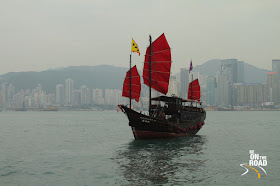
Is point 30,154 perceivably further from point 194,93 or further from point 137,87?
point 194,93

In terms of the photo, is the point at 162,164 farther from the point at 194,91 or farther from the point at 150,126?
the point at 194,91

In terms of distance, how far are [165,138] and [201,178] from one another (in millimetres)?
17405

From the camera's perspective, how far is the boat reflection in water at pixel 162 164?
1825cm

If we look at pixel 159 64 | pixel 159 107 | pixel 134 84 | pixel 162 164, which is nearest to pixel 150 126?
pixel 159 107

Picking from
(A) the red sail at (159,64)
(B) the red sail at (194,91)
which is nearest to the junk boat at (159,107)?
(A) the red sail at (159,64)

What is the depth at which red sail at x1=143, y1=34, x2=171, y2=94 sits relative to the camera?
38031mm

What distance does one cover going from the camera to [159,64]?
3859 centimetres

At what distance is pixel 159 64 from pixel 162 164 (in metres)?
18.0

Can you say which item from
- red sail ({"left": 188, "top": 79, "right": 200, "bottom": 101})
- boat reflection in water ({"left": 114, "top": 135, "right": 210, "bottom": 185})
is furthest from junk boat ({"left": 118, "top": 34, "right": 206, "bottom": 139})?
red sail ({"left": 188, "top": 79, "right": 200, "bottom": 101})

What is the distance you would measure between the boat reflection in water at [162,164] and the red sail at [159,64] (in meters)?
8.46

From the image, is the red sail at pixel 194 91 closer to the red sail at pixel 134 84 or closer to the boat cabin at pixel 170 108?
the boat cabin at pixel 170 108

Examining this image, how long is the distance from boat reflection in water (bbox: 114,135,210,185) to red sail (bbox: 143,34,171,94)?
8.46 meters

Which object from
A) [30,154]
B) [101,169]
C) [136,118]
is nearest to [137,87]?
[136,118]

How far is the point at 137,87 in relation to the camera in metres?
40.9
